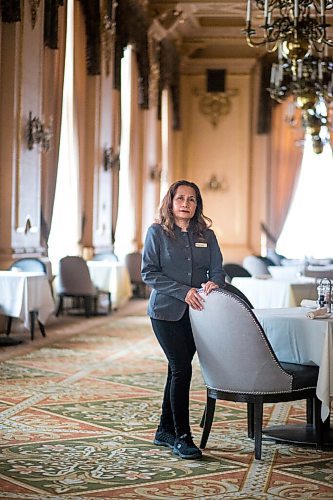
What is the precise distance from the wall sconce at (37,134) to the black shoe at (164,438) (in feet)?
20.4

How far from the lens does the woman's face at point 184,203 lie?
469 cm

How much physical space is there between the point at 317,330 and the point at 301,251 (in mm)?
14555

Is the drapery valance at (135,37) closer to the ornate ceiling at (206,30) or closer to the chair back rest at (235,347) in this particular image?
the ornate ceiling at (206,30)

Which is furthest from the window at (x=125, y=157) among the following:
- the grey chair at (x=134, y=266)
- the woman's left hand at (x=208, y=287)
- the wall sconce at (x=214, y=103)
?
the woman's left hand at (x=208, y=287)

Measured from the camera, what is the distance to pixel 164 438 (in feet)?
15.8

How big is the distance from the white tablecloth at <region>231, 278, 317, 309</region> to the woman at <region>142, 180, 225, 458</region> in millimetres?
3702

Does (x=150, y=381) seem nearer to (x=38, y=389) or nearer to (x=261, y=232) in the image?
(x=38, y=389)

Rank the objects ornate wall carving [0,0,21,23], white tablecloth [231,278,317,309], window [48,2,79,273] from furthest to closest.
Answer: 1. window [48,2,79,273]
2. ornate wall carving [0,0,21,23]
3. white tablecloth [231,278,317,309]

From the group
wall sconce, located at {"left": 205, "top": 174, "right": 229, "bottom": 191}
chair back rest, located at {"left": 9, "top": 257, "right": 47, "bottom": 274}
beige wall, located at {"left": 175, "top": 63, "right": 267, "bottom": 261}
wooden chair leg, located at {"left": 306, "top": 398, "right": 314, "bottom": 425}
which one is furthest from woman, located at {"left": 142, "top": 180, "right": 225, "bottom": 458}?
wall sconce, located at {"left": 205, "top": 174, "right": 229, "bottom": 191}

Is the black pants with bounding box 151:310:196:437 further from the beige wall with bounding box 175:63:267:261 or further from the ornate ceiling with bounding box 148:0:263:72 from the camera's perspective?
the beige wall with bounding box 175:63:267:261

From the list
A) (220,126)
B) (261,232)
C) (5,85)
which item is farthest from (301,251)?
(5,85)

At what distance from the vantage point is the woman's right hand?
4.52 m

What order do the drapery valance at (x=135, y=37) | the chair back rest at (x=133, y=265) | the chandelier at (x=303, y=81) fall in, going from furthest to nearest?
the chair back rest at (x=133, y=265) < the drapery valance at (x=135, y=37) < the chandelier at (x=303, y=81)

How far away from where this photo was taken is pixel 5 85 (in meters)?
10.1
